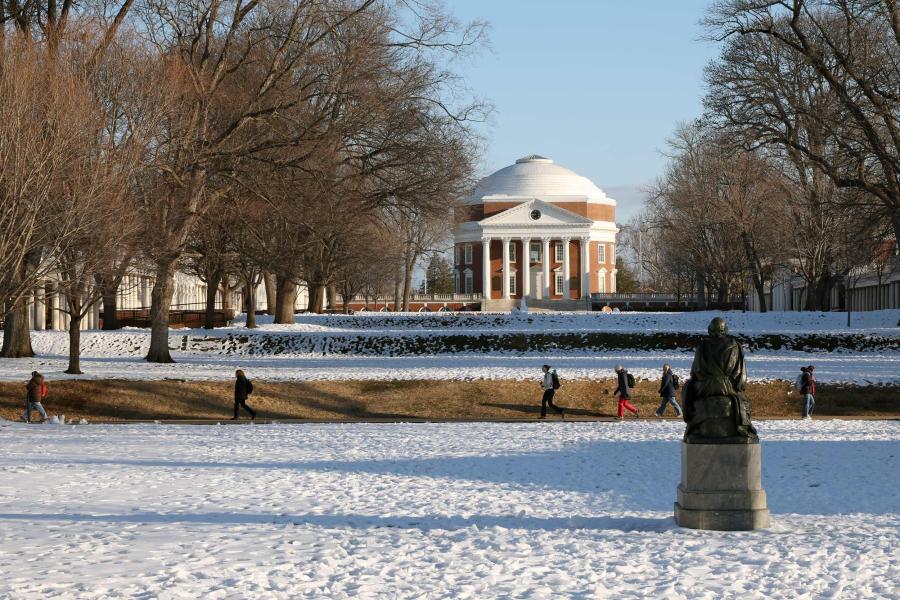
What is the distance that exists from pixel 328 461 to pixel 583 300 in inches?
3231

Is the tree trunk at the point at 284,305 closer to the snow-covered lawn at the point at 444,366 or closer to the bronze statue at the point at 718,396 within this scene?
the snow-covered lawn at the point at 444,366

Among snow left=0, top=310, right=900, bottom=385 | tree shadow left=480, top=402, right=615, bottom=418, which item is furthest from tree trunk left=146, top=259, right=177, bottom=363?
tree shadow left=480, top=402, right=615, bottom=418

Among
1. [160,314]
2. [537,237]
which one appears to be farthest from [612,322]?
[537,237]

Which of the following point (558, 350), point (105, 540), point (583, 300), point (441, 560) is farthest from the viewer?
point (583, 300)

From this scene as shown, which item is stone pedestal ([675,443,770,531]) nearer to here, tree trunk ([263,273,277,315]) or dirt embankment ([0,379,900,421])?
dirt embankment ([0,379,900,421])

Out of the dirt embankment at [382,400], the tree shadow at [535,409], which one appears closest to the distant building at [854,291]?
the dirt embankment at [382,400]

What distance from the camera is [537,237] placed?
12312 centimetres

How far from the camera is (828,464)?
1820cm

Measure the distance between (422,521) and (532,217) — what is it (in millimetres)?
110731

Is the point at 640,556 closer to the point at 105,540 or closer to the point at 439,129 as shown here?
the point at 105,540

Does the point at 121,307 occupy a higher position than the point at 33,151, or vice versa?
the point at 33,151

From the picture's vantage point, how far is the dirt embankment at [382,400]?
30906 millimetres

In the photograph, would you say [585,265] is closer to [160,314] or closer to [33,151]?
[160,314]

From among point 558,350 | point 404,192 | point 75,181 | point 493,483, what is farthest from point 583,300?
point 493,483
